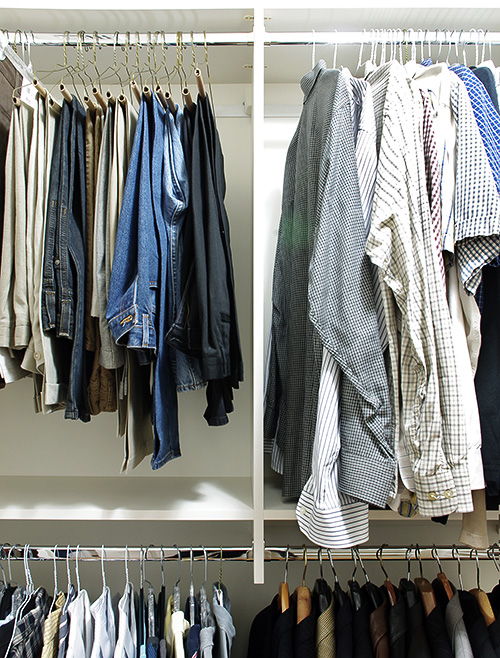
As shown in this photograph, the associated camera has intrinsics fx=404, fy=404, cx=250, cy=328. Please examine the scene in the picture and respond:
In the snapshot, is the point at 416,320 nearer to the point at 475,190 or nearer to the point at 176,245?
the point at 475,190

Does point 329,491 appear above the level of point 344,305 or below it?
below

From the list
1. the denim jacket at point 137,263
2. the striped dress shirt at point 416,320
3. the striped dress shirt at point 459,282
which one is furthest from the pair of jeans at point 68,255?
the striped dress shirt at point 459,282

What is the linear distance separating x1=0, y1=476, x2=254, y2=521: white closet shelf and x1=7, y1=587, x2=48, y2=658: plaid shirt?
17cm

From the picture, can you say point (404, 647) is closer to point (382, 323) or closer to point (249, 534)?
point (249, 534)

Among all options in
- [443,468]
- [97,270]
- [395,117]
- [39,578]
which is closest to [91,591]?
[39,578]

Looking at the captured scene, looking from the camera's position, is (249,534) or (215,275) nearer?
(215,275)

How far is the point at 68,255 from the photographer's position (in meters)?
0.81

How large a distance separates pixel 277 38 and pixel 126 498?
44.0 inches

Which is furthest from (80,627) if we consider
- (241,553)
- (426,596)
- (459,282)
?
(459,282)

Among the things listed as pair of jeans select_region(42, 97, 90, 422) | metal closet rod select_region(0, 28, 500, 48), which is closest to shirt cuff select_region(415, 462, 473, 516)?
pair of jeans select_region(42, 97, 90, 422)

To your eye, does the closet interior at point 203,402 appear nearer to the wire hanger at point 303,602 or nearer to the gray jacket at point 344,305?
the wire hanger at point 303,602

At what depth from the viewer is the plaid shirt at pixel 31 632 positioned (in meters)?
0.82
